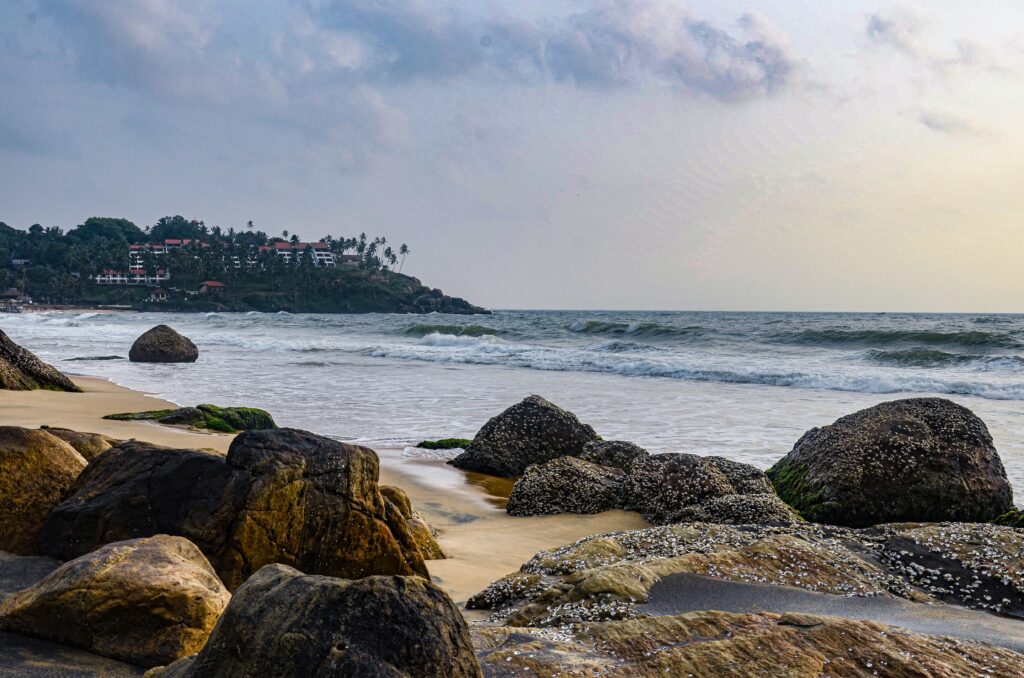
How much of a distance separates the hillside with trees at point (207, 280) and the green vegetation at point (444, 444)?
10476 cm

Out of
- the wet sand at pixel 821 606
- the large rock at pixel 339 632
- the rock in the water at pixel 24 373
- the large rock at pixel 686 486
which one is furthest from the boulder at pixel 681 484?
the rock in the water at pixel 24 373

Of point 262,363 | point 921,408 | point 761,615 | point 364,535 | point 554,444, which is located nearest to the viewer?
point 761,615

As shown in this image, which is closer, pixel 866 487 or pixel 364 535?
pixel 364 535

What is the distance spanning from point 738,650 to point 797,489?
4.94m

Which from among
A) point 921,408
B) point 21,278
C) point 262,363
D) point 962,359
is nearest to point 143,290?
point 21,278

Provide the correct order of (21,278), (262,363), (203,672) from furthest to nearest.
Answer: (21,278), (262,363), (203,672)

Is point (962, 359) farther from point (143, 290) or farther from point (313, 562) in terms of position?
point (143, 290)

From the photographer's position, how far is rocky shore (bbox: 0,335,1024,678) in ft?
7.36

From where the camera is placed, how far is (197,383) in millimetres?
17922

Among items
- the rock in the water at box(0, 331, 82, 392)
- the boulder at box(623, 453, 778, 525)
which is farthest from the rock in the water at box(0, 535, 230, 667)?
the rock in the water at box(0, 331, 82, 392)

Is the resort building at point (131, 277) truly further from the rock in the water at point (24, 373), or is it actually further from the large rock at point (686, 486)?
the large rock at point (686, 486)

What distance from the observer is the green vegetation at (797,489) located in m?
7.06

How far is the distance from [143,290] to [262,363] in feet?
325

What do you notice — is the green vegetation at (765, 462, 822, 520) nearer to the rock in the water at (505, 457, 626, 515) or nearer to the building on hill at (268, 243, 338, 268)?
the rock in the water at (505, 457, 626, 515)
